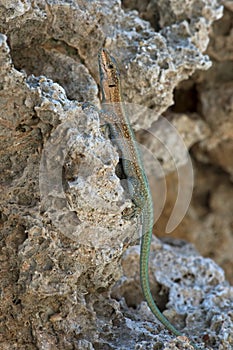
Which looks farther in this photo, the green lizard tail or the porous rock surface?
the green lizard tail

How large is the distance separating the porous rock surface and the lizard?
77 mm

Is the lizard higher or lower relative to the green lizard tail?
higher

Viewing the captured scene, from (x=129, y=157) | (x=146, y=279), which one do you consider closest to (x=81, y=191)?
(x=129, y=157)

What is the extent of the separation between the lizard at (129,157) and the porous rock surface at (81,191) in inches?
3.0

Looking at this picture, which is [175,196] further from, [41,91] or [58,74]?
[41,91]

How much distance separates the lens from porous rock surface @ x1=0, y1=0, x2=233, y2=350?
6.77 feet

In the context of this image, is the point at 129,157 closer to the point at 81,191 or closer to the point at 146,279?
the point at 81,191

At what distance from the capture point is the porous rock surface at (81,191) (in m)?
2.06

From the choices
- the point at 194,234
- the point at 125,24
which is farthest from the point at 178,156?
the point at 125,24

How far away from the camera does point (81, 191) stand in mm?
2012

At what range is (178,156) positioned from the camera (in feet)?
12.0

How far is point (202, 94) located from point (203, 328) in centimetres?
190

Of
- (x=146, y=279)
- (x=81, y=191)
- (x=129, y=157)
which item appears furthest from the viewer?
(x=146, y=279)

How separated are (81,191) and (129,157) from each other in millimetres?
442
